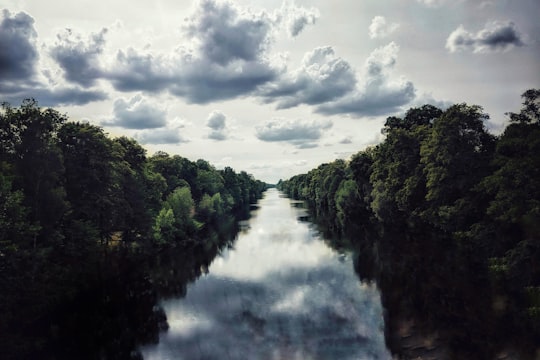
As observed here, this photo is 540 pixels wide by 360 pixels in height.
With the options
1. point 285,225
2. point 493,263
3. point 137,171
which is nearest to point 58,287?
point 137,171

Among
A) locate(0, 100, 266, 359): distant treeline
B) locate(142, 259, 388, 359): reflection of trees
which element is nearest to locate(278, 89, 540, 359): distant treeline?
locate(142, 259, 388, 359): reflection of trees

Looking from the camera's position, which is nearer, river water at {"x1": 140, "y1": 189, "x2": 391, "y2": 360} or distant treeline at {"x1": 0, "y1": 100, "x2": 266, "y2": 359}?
river water at {"x1": 140, "y1": 189, "x2": 391, "y2": 360}

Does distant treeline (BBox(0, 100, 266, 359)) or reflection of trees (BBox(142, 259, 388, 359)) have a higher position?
distant treeline (BBox(0, 100, 266, 359))

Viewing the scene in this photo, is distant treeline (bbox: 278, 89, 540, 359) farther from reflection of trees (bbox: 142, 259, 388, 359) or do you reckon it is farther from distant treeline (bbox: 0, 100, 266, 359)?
distant treeline (bbox: 0, 100, 266, 359)

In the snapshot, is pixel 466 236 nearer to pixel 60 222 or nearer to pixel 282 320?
pixel 282 320

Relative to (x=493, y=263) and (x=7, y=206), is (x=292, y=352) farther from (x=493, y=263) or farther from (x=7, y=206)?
(x=493, y=263)

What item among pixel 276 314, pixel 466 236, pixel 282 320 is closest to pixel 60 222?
pixel 276 314
